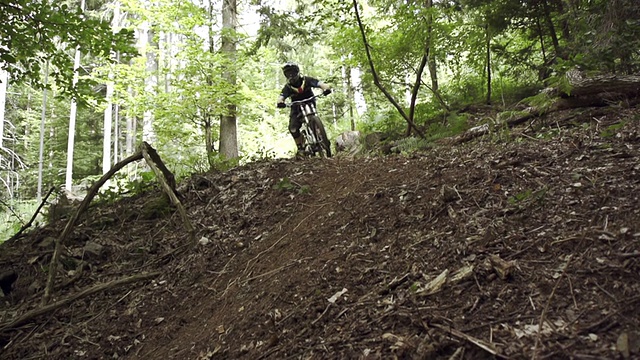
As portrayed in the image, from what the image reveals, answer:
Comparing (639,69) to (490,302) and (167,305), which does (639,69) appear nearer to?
(490,302)

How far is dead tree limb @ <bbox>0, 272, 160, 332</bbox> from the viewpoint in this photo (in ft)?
12.2

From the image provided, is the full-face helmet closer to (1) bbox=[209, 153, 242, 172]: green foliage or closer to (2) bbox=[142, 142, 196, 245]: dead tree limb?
(1) bbox=[209, 153, 242, 172]: green foliage

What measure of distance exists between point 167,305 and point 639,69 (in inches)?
265

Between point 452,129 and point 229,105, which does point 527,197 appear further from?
point 229,105

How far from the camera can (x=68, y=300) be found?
3838mm

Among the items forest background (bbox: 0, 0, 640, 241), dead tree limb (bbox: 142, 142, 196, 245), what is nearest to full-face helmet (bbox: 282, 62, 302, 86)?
forest background (bbox: 0, 0, 640, 241)

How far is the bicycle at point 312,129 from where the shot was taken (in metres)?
7.58

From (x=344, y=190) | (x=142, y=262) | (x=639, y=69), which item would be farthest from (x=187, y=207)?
(x=639, y=69)

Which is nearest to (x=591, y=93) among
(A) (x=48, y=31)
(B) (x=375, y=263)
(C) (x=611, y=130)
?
(C) (x=611, y=130)

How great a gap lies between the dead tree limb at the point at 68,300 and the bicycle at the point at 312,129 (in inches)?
166

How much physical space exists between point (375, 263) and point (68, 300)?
9.91ft

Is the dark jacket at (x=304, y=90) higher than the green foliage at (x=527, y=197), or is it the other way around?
the dark jacket at (x=304, y=90)

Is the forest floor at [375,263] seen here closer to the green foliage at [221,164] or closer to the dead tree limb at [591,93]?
the dead tree limb at [591,93]

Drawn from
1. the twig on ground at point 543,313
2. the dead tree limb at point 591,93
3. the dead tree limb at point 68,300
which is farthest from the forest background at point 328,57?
the twig on ground at point 543,313
